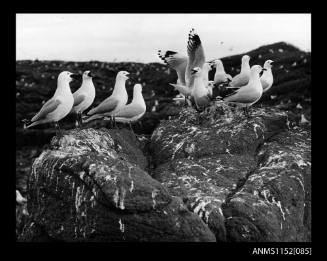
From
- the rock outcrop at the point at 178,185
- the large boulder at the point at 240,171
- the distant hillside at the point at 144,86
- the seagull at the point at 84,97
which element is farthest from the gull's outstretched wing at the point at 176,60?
the distant hillside at the point at 144,86

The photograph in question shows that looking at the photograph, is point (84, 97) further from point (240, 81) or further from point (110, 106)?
point (240, 81)

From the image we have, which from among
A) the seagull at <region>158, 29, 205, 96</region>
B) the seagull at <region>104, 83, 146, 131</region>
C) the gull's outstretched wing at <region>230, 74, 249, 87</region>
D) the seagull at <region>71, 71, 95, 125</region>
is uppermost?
the seagull at <region>158, 29, 205, 96</region>

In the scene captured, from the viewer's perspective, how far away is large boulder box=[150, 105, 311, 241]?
12.9 metres

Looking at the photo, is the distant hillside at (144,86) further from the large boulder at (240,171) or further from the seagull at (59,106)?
the seagull at (59,106)

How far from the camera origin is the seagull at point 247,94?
16172 millimetres

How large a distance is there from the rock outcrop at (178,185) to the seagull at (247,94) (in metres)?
0.43

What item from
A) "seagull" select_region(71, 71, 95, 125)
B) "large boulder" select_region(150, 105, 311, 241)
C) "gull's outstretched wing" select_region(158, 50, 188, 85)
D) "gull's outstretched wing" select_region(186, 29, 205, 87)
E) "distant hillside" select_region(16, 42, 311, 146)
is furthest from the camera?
"distant hillside" select_region(16, 42, 311, 146)

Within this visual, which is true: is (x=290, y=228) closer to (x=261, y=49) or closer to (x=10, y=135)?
(x=10, y=135)

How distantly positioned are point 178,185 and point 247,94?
362 cm

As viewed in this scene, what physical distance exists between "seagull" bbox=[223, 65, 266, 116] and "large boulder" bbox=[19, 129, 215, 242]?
150 inches

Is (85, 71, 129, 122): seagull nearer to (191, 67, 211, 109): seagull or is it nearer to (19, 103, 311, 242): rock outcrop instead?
(19, 103, 311, 242): rock outcrop

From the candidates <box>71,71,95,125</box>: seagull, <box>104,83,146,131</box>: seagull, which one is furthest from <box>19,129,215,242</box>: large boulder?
<box>104,83,146,131</box>: seagull

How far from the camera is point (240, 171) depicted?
14.4 m

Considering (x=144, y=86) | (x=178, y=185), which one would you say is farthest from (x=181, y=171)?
(x=144, y=86)
